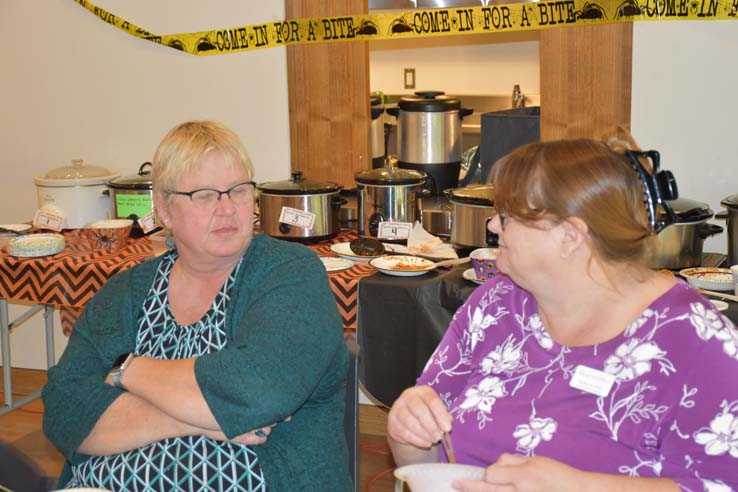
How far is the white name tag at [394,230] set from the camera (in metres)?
2.89

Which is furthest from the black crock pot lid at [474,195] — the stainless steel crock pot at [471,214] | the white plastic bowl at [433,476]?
the white plastic bowl at [433,476]

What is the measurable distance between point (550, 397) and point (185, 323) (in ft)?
2.31

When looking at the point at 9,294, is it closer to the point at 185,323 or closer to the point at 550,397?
the point at 185,323

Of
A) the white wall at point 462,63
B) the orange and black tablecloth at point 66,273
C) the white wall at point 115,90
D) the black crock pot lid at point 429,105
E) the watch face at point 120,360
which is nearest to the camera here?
the watch face at point 120,360

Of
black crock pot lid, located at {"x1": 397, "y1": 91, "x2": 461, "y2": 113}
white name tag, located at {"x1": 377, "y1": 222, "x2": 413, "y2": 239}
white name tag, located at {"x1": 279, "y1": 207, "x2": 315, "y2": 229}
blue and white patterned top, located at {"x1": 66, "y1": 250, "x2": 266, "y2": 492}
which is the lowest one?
blue and white patterned top, located at {"x1": 66, "y1": 250, "x2": 266, "y2": 492}

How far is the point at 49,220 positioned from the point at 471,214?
1600 mm

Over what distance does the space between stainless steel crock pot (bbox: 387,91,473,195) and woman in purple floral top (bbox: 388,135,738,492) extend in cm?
185

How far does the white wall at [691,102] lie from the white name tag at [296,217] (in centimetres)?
109

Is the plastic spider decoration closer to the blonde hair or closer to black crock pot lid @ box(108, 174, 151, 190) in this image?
black crock pot lid @ box(108, 174, 151, 190)

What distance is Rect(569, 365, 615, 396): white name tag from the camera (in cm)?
130

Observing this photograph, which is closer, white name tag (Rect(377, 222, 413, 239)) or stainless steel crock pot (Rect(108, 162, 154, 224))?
white name tag (Rect(377, 222, 413, 239))

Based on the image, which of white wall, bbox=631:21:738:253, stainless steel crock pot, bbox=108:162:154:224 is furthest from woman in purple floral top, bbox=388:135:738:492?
stainless steel crock pot, bbox=108:162:154:224

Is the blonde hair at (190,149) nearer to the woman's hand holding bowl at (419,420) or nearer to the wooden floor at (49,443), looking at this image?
the woman's hand holding bowl at (419,420)

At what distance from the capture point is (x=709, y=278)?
7.59 ft
